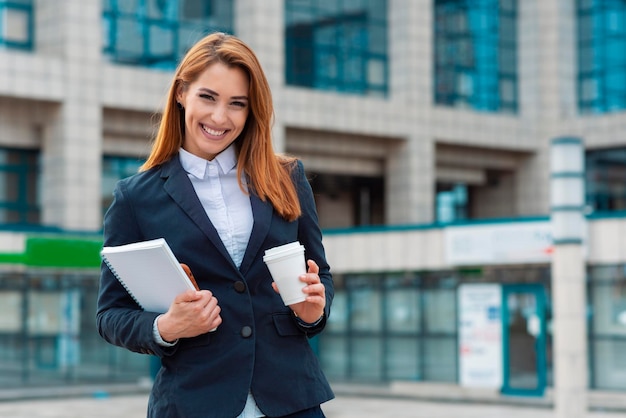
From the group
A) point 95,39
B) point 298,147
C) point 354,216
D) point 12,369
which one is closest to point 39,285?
point 12,369

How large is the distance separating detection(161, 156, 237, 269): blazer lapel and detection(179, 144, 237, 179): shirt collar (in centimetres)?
2

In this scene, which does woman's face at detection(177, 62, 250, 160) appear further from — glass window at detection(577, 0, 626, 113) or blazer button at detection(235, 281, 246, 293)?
glass window at detection(577, 0, 626, 113)

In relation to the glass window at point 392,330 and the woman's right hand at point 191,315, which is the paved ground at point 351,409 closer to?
the glass window at point 392,330

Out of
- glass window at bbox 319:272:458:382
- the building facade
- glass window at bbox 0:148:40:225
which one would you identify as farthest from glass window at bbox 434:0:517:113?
glass window at bbox 319:272:458:382

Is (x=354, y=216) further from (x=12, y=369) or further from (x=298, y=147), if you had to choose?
(x=12, y=369)

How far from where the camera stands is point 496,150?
43375 millimetres

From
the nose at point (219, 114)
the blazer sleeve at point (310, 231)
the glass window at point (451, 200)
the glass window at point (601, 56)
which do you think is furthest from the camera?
the glass window at point (451, 200)

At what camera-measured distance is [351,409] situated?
21.2 m

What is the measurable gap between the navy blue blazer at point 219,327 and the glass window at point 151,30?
3103cm

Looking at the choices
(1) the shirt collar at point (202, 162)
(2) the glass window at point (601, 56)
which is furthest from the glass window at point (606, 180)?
(1) the shirt collar at point (202, 162)

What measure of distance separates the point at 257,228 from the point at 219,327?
234 millimetres

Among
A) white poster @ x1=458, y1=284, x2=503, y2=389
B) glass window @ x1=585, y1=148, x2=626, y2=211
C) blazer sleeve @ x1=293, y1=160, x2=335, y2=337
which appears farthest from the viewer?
glass window @ x1=585, y1=148, x2=626, y2=211

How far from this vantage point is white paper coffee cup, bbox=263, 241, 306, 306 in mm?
2463

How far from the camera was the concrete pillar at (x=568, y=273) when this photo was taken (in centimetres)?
1433
